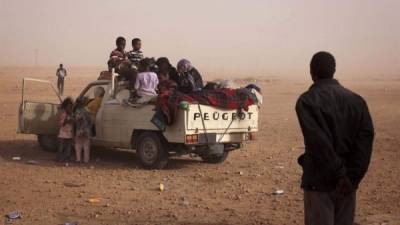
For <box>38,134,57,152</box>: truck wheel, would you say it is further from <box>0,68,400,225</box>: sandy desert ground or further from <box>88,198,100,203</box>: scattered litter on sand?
<box>88,198,100,203</box>: scattered litter on sand

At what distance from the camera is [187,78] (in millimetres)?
10367

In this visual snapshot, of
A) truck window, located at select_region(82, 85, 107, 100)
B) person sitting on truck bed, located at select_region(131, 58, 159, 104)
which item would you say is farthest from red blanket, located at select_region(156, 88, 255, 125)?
truck window, located at select_region(82, 85, 107, 100)

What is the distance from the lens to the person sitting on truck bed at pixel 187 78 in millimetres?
10336

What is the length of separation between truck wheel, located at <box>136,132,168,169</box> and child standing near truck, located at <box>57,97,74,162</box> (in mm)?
1422

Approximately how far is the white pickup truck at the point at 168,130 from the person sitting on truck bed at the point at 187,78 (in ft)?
1.99

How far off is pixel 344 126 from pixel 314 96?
0.29m

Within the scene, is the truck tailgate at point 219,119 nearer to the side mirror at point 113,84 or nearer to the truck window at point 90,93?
the side mirror at point 113,84

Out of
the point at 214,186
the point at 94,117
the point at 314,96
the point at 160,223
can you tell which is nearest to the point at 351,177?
the point at 314,96

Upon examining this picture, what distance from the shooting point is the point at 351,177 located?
3871 millimetres

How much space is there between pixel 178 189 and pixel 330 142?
504cm

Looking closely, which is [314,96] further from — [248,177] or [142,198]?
[248,177]

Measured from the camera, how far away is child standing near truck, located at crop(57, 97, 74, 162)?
10.9 metres

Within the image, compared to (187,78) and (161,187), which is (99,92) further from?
(161,187)

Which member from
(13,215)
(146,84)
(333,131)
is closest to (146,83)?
(146,84)
